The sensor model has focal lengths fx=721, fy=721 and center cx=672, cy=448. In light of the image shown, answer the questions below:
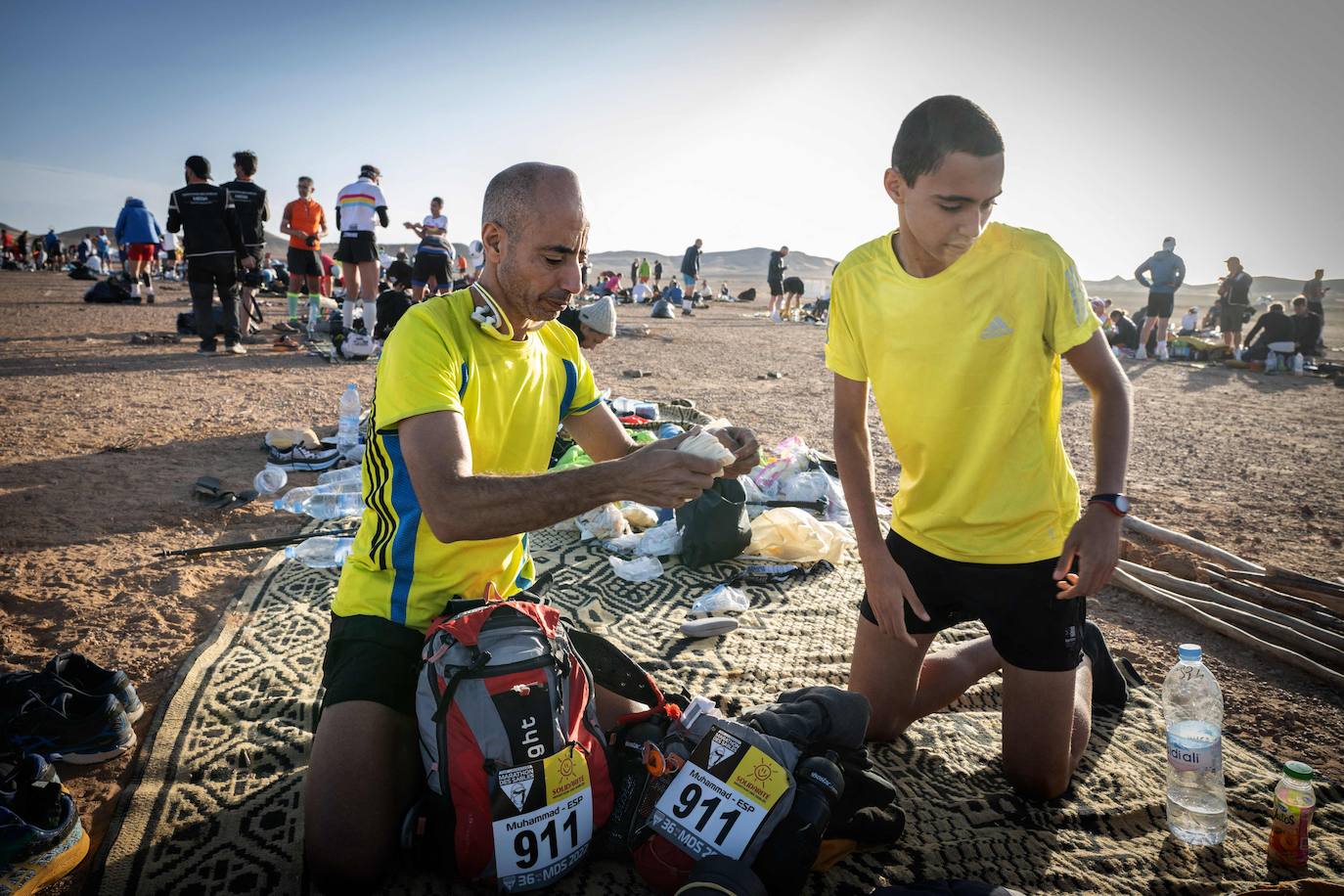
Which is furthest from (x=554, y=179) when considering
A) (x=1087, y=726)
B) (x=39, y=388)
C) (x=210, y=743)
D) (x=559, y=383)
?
(x=39, y=388)

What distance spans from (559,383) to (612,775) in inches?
59.9

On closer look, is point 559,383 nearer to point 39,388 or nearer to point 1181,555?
point 1181,555

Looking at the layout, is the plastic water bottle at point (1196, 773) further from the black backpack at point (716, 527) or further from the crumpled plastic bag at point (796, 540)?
the black backpack at point (716, 527)

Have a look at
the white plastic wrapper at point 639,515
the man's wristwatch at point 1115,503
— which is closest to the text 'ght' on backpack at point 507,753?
the man's wristwatch at point 1115,503

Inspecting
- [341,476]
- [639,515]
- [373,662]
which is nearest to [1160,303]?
[639,515]

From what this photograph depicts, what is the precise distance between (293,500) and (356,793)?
380 cm

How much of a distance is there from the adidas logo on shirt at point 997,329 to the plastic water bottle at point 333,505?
4332 millimetres

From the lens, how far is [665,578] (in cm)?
470

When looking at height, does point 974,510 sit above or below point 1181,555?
above

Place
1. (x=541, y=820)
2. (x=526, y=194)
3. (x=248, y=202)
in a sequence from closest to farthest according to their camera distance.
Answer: (x=541, y=820) < (x=526, y=194) < (x=248, y=202)

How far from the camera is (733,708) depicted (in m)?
3.33

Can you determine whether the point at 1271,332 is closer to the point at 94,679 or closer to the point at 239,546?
the point at 239,546

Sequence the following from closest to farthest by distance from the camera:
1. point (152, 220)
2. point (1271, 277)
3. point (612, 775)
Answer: point (612, 775) → point (152, 220) → point (1271, 277)

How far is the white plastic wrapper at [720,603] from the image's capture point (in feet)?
13.9
